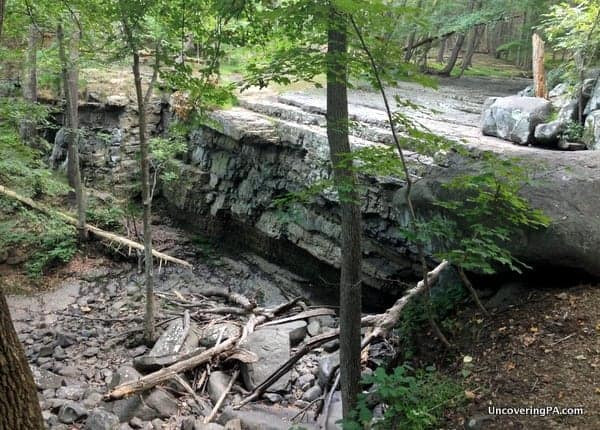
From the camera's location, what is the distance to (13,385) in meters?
2.63

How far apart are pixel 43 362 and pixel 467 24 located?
41.5 ft

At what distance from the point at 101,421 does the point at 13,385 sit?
127 inches

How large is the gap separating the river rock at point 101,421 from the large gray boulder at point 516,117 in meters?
8.24

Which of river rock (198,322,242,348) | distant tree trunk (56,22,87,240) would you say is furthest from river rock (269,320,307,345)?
distant tree trunk (56,22,87,240)

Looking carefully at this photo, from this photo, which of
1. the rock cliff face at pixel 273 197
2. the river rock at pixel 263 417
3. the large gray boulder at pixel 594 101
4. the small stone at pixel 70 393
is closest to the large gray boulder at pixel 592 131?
the large gray boulder at pixel 594 101

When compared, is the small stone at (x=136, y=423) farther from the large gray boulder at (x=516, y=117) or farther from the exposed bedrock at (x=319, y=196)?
the large gray boulder at (x=516, y=117)

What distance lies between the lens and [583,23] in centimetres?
811

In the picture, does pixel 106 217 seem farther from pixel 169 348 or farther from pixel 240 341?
pixel 240 341

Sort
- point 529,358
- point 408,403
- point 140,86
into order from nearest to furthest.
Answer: point 408,403, point 529,358, point 140,86

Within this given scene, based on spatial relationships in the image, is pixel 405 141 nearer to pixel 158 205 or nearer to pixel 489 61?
pixel 158 205

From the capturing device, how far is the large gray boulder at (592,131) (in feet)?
24.2

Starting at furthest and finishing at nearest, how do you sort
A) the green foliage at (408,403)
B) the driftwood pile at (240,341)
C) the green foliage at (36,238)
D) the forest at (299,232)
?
the green foliage at (36,238) < the driftwood pile at (240,341) < the forest at (299,232) < the green foliage at (408,403)

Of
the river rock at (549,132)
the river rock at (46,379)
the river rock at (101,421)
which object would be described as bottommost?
the river rock at (46,379)

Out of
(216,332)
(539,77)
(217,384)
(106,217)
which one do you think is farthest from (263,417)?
(539,77)
